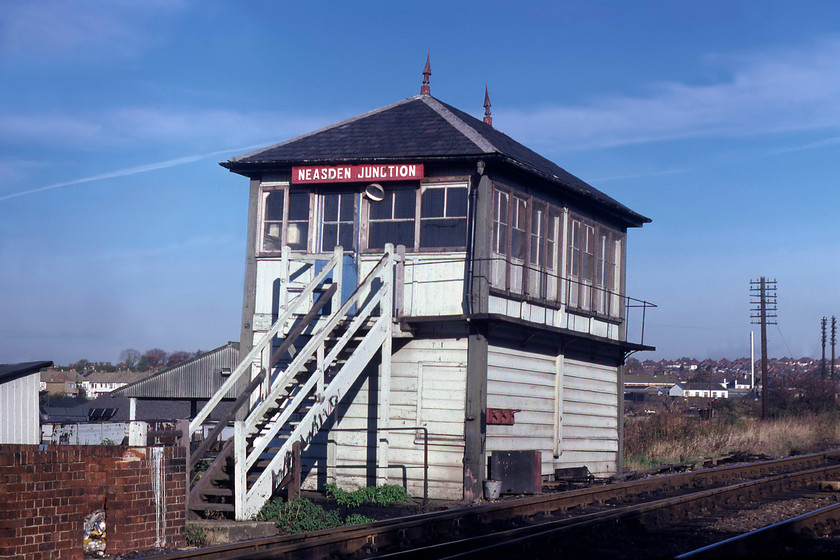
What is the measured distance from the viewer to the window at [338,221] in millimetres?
16109

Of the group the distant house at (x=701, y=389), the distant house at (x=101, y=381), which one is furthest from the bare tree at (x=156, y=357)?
the distant house at (x=701, y=389)

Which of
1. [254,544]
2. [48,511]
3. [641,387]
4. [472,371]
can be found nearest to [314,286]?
[472,371]

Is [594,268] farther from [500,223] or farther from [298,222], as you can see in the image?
[298,222]

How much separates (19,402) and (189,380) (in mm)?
27992

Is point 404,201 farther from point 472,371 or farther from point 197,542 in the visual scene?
point 197,542

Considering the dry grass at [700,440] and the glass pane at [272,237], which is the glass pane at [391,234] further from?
the dry grass at [700,440]

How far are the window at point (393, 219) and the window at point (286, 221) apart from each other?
1.24m

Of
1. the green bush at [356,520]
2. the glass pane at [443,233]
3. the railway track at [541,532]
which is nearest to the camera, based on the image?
the railway track at [541,532]

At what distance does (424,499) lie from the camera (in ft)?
46.0

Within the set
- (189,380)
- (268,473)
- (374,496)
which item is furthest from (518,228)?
(189,380)

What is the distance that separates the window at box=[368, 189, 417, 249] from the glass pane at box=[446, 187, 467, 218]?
0.60m

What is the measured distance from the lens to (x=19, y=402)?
61.2 feet

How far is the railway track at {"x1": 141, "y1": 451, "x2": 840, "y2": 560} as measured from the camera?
914 centimetres

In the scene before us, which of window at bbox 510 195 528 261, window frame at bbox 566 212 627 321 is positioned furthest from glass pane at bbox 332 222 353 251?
window frame at bbox 566 212 627 321
